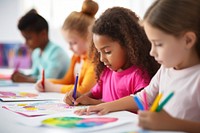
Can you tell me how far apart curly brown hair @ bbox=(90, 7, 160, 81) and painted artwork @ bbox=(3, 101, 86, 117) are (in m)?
0.31

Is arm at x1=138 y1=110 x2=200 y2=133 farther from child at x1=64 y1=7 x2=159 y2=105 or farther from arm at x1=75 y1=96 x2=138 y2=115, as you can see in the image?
child at x1=64 y1=7 x2=159 y2=105

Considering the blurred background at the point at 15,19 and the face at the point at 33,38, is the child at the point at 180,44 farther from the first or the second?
the blurred background at the point at 15,19

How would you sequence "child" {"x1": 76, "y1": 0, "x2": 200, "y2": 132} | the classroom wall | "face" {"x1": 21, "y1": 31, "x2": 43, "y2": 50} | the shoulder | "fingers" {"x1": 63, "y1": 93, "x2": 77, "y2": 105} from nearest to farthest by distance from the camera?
"child" {"x1": 76, "y1": 0, "x2": 200, "y2": 132} < "fingers" {"x1": 63, "y1": 93, "x2": 77, "y2": 105} < "face" {"x1": 21, "y1": 31, "x2": 43, "y2": 50} < the shoulder < the classroom wall

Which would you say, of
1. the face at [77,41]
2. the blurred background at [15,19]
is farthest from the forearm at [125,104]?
the blurred background at [15,19]

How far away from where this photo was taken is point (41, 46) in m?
2.34

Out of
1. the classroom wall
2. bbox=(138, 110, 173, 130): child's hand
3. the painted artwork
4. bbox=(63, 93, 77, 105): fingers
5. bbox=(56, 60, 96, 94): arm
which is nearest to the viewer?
bbox=(138, 110, 173, 130): child's hand

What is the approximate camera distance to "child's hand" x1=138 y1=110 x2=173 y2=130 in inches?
Answer: 32.9

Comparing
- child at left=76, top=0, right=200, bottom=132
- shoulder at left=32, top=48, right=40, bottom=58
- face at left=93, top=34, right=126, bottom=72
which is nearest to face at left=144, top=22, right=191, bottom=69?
child at left=76, top=0, right=200, bottom=132

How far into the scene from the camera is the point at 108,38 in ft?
4.43

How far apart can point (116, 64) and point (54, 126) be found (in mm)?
529

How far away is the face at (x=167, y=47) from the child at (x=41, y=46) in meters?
1.26

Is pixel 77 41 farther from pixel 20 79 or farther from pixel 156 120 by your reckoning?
pixel 156 120

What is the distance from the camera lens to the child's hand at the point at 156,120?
0.83m

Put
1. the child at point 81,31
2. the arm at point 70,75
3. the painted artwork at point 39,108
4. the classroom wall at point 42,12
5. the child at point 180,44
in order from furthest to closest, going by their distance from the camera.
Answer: the classroom wall at point 42,12 → the arm at point 70,75 → the child at point 81,31 → the painted artwork at point 39,108 → the child at point 180,44
